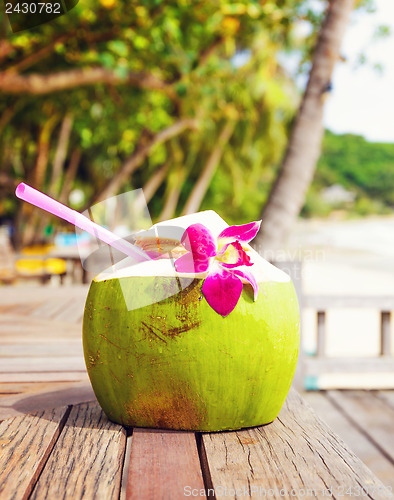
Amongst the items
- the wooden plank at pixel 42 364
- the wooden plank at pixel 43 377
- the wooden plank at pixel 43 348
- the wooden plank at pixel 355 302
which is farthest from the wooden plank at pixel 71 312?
the wooden plank at pixel 355 302

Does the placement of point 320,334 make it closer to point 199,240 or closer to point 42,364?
point 42,364

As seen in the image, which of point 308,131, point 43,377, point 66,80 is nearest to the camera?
point 43,377

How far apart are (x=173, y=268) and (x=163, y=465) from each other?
38 centimetres

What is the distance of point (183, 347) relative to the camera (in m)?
1.05

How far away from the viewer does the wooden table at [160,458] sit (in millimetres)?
879

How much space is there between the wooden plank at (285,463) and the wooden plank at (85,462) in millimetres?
180

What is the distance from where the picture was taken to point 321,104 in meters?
4.55

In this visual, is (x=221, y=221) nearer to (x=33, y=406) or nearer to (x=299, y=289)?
(x=33, y=406)

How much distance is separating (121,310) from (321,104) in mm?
3966

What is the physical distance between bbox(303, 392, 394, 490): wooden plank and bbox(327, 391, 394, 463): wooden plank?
0.03 m

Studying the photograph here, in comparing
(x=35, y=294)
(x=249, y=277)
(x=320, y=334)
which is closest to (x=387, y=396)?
(x=320, y=334)

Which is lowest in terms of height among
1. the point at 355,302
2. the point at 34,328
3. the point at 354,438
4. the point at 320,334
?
the point at 354,438

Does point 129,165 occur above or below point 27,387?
above

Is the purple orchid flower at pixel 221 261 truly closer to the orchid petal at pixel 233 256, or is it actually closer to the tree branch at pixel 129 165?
the orchid petal at pixel 233 256
